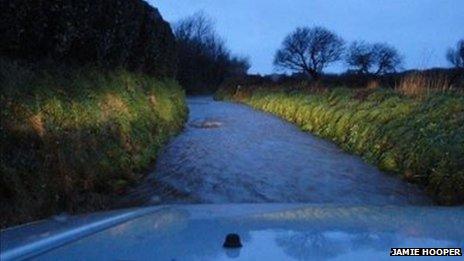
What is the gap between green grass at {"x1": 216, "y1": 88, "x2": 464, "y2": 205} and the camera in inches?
458

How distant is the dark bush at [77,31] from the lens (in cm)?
1081

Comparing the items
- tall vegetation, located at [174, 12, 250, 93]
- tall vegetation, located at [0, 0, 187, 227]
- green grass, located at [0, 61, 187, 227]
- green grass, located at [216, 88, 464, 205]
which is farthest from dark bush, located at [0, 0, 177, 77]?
tall vegetation, located at [174, 12, 250, 93]

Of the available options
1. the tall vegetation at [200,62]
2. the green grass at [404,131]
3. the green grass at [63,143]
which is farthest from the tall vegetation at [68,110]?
the tall vegetation at [200,62]

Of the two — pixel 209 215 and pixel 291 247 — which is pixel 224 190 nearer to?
pixel 209 215

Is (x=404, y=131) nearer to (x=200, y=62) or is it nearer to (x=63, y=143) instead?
(x=63, y=143)

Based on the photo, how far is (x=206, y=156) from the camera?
16.2 metres

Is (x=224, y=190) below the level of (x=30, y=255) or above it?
below

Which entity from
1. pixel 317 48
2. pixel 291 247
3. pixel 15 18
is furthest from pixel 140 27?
pixel 317 48

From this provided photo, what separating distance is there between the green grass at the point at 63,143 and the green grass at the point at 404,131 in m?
5.10

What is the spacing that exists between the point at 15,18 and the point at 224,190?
14.5ft

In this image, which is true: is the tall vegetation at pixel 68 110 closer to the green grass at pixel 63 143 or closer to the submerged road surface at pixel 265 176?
the green grass at pixel 63 143

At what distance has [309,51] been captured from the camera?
7981cm

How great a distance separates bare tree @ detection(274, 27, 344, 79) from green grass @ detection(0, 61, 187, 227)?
6548 centimetres

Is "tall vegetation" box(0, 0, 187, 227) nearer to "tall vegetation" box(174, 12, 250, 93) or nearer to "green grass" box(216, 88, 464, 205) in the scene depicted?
"green grass" box(216, 88, 464, 205)
